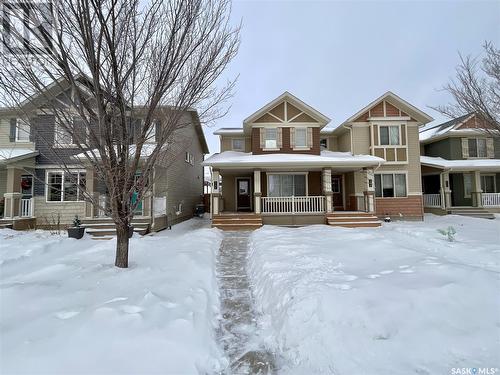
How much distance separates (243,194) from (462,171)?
14.5 m

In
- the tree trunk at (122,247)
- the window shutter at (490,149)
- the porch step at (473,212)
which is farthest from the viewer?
the window shutter at (490,149)

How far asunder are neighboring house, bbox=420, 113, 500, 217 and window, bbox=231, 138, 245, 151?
11.8 meters

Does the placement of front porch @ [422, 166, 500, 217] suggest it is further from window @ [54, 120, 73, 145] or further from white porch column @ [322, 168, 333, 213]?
window @ [54, 120, 73, 145]

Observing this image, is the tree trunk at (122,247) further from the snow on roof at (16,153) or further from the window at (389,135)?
the window at (389,135)

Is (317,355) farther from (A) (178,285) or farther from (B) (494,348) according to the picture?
(A) (178,285)

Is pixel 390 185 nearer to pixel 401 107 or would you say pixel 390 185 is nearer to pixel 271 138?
pixel 401 107

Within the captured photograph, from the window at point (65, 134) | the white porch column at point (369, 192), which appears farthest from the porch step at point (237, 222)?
the window at point (65, 134)

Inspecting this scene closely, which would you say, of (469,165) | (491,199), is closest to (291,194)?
(469,165)

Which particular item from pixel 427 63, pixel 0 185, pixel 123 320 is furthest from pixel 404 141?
pixel 0 185

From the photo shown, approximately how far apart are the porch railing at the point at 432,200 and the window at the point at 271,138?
11884 millimetres

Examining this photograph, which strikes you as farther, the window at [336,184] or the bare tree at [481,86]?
the window at [336,184]

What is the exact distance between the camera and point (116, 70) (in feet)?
15.5

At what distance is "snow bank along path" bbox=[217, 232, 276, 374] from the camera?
9.29ft

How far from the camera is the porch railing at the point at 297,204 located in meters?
13.4
